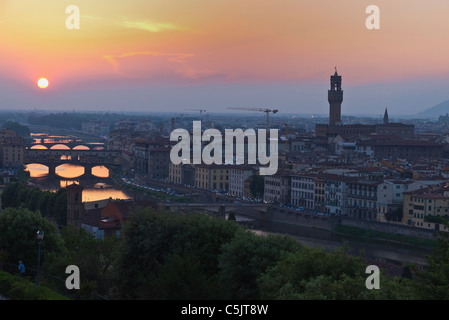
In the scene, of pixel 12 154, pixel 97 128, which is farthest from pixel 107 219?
pixel 97 128

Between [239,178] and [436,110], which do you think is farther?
[436,110]

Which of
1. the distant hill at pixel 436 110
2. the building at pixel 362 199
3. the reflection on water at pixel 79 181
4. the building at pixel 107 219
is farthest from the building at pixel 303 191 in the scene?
the distant hill at pixel 436 110

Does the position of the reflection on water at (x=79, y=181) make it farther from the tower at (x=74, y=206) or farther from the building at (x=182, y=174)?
the tower at (x=74, y=206)

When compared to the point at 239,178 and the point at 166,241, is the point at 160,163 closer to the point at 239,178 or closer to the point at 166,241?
the point at 239,178

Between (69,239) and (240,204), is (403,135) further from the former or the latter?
→ (69,239)

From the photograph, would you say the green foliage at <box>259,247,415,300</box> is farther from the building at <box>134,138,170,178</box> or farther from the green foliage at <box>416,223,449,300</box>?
the building at <box>134,138,170,178</box>

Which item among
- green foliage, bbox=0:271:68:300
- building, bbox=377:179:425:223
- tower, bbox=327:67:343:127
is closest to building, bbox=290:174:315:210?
building, bbox=377:179:425:223
